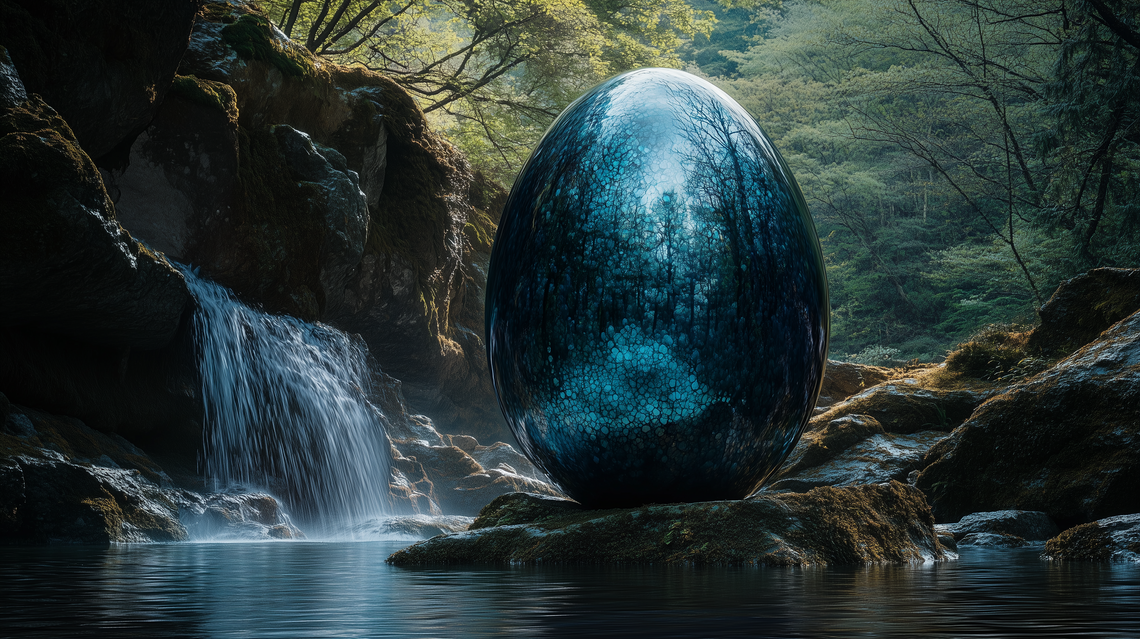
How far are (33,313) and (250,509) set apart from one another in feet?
9.03

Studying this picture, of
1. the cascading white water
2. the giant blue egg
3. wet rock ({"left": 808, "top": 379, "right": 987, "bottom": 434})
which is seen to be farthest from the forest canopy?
the giant blue egg

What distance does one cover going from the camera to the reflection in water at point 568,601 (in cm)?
206

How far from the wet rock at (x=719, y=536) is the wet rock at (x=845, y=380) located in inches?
445

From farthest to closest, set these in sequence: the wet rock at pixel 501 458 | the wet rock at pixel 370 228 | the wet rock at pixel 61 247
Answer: the wet rock at pixel 501 458 → the wet rock at pixel 370 228 → the wet rock at pixel 61 247

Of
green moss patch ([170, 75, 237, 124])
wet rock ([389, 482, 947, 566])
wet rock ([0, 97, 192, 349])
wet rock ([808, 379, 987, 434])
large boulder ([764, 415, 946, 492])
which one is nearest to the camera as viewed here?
wet rock ([389, 482, 947, 566])

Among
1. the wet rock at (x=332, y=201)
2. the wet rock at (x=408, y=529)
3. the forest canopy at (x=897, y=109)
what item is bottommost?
the wet rock at (x=408, y=529)

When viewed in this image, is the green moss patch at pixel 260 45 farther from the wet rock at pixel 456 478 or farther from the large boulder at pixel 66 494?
the large boulder at pixel 66 494

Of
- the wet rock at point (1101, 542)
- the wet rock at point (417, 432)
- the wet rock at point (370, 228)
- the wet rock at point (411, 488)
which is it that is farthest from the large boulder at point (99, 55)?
the wet rock at point (1101, 542)

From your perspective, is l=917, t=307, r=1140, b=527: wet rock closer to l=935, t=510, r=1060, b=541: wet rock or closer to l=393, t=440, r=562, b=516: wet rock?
l=935, t=510, r=1060, b=541: wet rock

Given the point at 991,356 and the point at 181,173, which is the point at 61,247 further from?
the point at 991,356

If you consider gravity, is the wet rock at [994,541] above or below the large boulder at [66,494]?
below

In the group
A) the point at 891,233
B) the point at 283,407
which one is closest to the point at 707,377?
the point at 283,407

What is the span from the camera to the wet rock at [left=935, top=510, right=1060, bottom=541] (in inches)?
248

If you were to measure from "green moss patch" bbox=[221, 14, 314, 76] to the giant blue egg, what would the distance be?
33.6 ft
